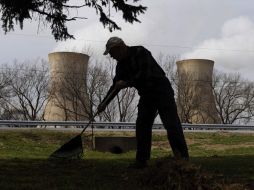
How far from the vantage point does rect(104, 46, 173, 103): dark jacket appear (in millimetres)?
6137

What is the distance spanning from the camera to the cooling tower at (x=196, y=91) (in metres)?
33.0

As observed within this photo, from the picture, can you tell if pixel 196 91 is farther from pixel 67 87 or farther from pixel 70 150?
pixel 70 150

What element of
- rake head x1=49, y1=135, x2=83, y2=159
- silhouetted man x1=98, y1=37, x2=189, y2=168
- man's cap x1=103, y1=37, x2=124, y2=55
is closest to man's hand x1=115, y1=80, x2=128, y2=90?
silhouetted man x1=98, y1=37, x2=189, y2=168

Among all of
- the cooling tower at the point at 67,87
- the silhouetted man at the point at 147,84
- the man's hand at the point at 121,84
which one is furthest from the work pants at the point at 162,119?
the cooling tower at the point at 67,87

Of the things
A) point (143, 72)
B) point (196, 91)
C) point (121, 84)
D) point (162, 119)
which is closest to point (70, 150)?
point (121, 84)

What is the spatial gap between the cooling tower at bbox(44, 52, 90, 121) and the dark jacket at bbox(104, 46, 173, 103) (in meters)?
24.1

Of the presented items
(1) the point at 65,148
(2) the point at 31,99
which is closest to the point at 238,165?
(1) the point at 65,148

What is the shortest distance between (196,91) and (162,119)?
3873 centimetres

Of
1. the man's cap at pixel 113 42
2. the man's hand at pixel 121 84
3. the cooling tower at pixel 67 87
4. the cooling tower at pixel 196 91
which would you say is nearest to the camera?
the man's cap at pixel 113 42

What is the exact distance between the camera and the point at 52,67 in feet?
104

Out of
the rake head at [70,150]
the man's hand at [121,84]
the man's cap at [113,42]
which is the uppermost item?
the man's cap at [113,42]

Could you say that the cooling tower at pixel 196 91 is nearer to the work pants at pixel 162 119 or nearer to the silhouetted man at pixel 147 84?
the work pants at pixel 162 119

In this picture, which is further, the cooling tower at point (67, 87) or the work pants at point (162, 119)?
the cooling tower at point (67, 87)

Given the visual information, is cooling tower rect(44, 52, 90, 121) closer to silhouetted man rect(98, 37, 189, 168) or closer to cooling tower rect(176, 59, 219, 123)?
cooling tower rect(176, 59, 219, 123)
